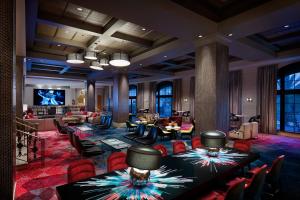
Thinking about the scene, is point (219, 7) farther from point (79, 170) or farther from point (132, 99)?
point (132, 99)

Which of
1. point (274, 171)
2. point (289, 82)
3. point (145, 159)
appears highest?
point (289, 82)

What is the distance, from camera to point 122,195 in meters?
1.91

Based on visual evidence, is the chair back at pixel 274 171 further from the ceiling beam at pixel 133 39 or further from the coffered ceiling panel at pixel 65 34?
the coffered ceiling panel at pixel 65 34

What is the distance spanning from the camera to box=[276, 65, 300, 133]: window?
9.48m

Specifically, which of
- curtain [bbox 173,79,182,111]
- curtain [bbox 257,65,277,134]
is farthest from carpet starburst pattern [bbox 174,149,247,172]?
curtain [bbox 173,79,182,111]

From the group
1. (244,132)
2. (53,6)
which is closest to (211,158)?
(53,6)

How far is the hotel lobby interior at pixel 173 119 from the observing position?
2.28 meters

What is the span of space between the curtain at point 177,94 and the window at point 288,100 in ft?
23.7

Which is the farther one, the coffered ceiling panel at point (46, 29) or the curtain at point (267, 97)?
the curtain at point (267, 97)

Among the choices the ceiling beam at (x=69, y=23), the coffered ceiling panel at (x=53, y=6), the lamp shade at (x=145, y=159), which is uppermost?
the coffered ceiling panel at (x=53, y=6)

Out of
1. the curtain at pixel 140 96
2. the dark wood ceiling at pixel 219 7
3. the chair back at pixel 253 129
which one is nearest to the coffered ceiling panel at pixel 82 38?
the dark wood ceiling at pixel 219 7

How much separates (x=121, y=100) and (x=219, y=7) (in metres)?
8.29

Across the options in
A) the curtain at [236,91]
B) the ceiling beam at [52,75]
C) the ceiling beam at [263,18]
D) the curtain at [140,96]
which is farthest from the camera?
the curtain at [140,96]

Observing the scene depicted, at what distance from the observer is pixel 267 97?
994 cm
